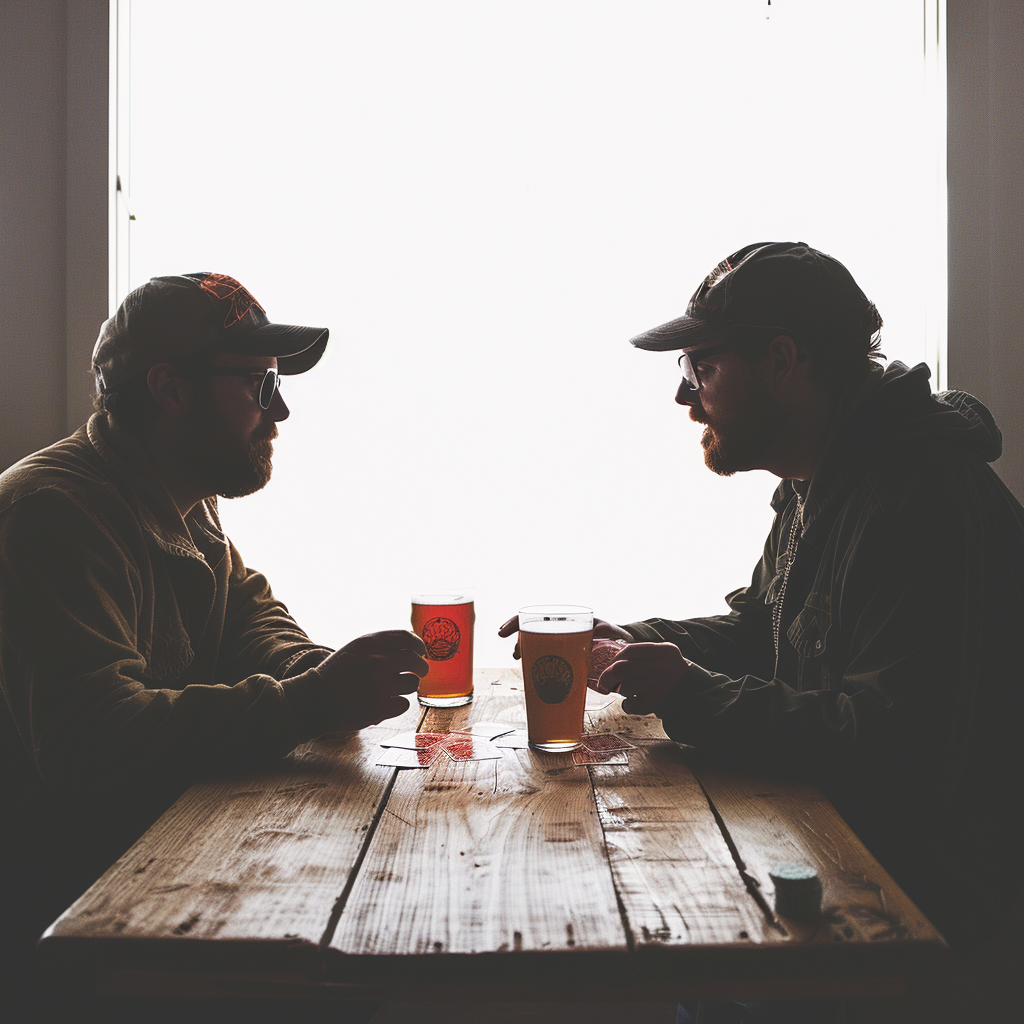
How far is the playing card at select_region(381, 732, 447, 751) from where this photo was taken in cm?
129

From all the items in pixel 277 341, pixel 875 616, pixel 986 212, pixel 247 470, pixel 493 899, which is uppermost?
pixel 986 212

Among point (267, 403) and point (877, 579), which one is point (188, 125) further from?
point (877, 579)

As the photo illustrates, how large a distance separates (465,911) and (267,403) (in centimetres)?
117

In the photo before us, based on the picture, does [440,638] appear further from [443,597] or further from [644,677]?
[644,677]

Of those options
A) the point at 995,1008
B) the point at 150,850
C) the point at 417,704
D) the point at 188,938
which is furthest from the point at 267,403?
the point at 995,1008

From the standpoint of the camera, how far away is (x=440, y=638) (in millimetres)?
1436

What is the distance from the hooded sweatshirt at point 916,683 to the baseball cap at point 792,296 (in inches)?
7.8

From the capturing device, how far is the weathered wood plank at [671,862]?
731 mm

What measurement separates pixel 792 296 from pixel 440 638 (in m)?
0.96

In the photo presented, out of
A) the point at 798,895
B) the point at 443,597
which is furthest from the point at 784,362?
the point at 798,895

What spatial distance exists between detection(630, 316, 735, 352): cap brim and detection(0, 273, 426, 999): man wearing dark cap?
2.42 ft

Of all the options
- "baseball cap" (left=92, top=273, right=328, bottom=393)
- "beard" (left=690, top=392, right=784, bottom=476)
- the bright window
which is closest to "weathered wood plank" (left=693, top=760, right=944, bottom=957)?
"beard" (left=690, top=392, right=784, bottom=476)

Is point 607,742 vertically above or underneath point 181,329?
underneath

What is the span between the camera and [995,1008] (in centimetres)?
137
